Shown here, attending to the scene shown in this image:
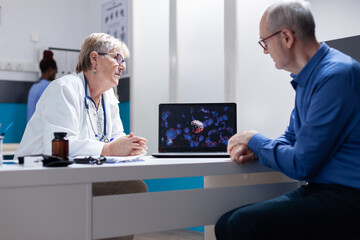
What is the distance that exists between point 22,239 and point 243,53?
2214mm

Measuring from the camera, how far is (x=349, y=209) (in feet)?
4.53

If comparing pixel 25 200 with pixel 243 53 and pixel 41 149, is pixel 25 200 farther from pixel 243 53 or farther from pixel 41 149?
pixel 243 53

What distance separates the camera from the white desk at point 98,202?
128 cm

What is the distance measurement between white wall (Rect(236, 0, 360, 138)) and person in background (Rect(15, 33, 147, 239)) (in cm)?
104

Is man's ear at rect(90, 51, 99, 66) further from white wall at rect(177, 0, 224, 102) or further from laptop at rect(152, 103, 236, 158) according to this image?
white wall at rect(177, 0, 224, 102)

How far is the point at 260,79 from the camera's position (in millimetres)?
3020

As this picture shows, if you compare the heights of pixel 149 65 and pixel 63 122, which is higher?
pixel 149 65

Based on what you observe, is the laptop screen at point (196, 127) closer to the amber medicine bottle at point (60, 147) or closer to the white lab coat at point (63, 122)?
the white lab coat at point (63, 122)

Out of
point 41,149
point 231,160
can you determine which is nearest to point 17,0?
point 41,149

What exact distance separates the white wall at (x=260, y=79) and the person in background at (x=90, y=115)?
1035mm

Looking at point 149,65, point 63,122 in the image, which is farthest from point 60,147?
point 149,65

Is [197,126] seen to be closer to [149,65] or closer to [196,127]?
[196,127]

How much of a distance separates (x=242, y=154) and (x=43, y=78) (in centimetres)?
368

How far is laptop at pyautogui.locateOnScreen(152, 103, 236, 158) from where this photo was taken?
76.9 inches
